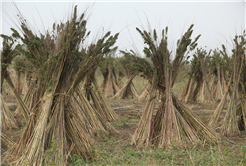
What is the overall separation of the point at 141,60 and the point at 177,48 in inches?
23.2

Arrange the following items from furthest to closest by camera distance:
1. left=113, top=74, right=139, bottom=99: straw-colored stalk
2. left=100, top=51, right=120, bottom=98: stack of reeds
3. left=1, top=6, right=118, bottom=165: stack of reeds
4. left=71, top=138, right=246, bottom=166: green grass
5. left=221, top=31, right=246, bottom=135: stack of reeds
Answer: left=100, top=51, right=120, bottom=98: stack of reeds → left=113, top=74, right=139, bottom=99: straw-colored stalk → left=221, top=31, right=246, bottom=135: stack of reeds → left=71, top=138, right=246, bottom=166: green grass → left=1, top=6, right=118, bottom=165: stack of reeds

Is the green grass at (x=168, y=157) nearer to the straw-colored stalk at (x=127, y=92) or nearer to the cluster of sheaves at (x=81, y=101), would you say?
the cluster of sheaves at (x=81, y=101)

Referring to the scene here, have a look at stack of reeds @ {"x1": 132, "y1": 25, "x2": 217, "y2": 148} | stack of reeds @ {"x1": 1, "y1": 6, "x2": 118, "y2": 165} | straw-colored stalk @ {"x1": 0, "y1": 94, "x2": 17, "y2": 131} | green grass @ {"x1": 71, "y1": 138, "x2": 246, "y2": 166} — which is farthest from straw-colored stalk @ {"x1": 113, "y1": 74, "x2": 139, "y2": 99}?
stack of reeds @ {"x1": 1, "y1": 6, "x2": 118, "y2": 165}

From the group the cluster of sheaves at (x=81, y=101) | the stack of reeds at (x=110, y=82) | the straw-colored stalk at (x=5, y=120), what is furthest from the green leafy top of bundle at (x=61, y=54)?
the stack of reeds at (x=110, y=82)

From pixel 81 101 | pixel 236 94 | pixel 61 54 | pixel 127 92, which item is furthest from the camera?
pixel 127 92

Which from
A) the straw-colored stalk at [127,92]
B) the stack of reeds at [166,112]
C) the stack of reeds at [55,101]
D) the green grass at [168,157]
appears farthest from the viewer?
the straw-colored stalk at [127,92]

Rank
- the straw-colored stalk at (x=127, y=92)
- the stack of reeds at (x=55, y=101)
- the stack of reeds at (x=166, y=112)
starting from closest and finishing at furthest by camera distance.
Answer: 1. the stack of reeds at (x=55, y=101)
2. the stack of reeds at (x=166, y=112)
3. the straw-colored stalk at (x=127, y=92)

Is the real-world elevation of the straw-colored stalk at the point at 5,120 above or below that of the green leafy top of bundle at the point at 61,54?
below

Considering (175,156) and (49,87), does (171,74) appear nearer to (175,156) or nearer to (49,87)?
(175,156)

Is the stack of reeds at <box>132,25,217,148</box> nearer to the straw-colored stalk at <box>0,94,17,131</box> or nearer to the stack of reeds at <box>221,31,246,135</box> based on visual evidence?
the stack of reeds at <box>221,31,246,135</box>

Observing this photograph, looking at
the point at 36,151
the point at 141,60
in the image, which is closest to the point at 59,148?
the point at 36,151

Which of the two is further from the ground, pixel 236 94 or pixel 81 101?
pixel 236 94

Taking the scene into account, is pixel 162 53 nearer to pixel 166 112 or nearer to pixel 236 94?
pixel 166 112

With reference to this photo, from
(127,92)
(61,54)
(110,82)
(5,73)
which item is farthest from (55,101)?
(110,82)
